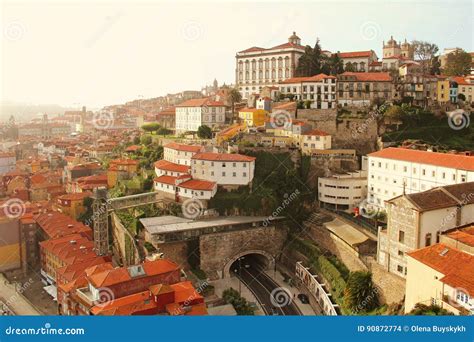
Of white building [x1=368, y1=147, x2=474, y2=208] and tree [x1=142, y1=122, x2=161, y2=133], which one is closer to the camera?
white building [x1=368, y1=147, x2=474, y2=208]

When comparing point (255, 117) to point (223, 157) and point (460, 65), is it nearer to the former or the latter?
point (223, 157)

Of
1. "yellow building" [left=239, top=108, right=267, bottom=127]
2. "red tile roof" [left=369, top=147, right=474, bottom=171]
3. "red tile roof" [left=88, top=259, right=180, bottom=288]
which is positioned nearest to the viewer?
"red tile roof" [left=88, top=259, right=180, bottom=288]

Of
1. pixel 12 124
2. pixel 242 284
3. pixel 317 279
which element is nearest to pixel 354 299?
pixel 317 279

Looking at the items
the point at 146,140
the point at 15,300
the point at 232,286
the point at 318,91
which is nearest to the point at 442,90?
the point at 318,91

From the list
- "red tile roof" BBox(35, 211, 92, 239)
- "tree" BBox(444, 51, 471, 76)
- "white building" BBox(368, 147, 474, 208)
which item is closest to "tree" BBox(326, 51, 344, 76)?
"tree" BBox(444, 51, 471, 76)

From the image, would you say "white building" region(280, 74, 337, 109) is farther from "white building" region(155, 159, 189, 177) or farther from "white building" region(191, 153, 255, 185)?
"white building" region(155, 159, 189, 177)
